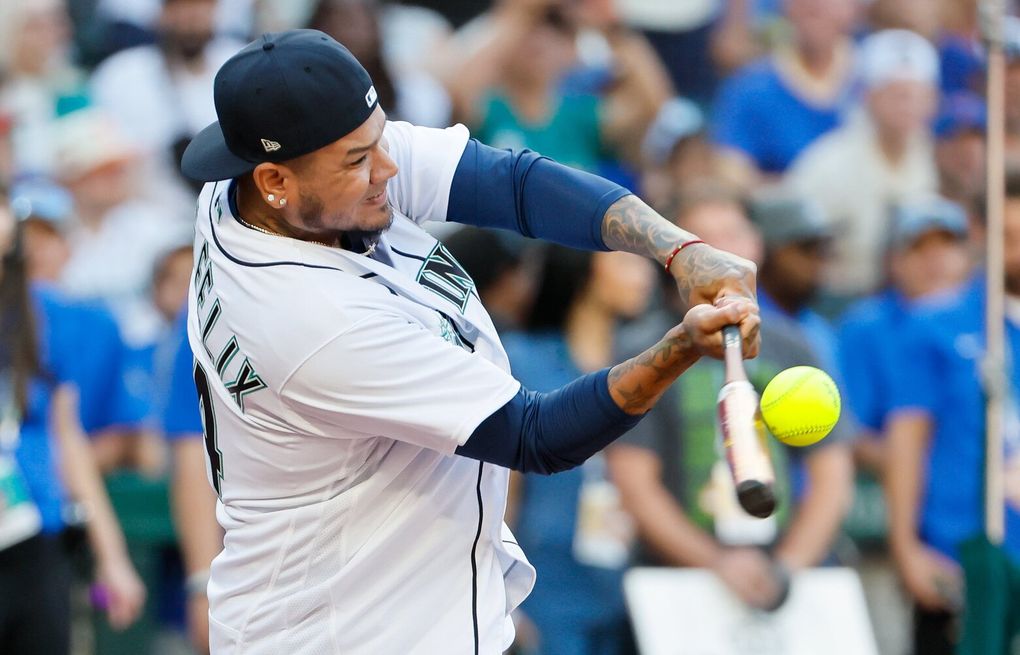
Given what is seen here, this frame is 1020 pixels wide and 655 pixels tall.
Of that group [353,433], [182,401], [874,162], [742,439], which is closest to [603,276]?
[182,401]

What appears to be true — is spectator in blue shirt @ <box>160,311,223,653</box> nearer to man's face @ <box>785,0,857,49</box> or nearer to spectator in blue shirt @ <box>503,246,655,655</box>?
spectator in blue shirt @ <box>503,246,655,655</box>

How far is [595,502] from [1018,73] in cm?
303

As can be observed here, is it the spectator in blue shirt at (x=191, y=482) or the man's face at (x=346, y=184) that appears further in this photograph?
the spectator in blue shirt at (x=191, y=482)

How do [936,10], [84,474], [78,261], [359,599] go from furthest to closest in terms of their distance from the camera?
[936,10], [78,261], [84,474], [359,599]

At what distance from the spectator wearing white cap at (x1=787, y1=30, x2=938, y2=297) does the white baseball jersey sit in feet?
14.1

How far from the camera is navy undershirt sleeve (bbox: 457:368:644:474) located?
2.92 metres

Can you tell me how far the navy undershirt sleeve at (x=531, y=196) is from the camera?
328 centimetres

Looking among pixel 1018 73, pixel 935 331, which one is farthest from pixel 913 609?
pixel 1018 73

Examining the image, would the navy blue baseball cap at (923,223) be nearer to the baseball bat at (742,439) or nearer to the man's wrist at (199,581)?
the man's wrist at (199,581)

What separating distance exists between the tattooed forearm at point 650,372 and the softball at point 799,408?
0.55 ft

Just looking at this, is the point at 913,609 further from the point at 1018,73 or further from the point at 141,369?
the point at 141,369

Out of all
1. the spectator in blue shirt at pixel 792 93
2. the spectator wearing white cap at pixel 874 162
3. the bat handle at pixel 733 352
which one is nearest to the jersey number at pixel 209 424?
the bat handle at pixel 733 352

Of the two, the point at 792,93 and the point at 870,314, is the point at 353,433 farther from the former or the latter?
the point at 792,93

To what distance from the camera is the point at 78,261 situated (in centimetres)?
704
